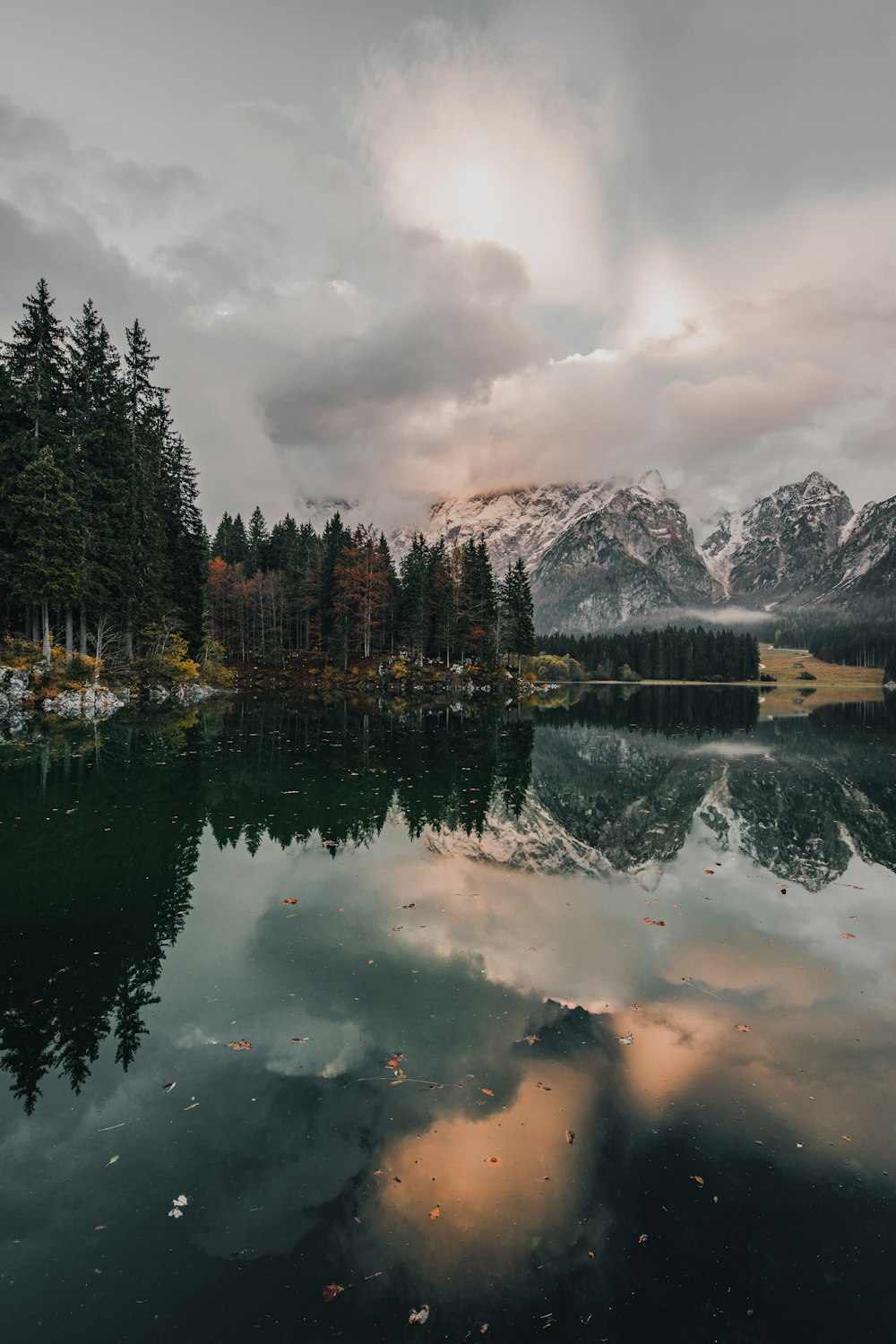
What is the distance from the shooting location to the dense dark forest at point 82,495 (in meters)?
38.9

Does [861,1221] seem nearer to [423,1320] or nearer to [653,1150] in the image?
[653,1150]

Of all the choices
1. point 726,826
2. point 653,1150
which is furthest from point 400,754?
point 653,1150

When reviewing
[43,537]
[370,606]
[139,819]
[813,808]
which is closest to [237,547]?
[370,606]

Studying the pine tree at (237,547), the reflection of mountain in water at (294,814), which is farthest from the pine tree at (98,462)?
the pine tree at (237,547)

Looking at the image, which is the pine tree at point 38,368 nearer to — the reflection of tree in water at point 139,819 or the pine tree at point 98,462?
the pine tree at point 98,462

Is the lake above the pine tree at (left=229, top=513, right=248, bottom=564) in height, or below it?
below

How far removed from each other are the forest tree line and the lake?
64.7 meters

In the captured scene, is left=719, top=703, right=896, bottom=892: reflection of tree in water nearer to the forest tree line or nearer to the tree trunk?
the tree trunk

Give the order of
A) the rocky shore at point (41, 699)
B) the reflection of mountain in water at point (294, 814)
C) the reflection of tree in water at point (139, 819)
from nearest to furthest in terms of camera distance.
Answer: the reflection of tree in water at point (139, 819) → the reflection of mountain in water at point (294, 814) → the rocky shore at point (41, 699)

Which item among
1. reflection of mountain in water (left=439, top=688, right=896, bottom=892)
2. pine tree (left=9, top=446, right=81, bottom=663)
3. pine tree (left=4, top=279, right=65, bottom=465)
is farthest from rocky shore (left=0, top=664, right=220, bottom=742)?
reflection of mountain in water (left=439, top=688, right=896, bottom=892)

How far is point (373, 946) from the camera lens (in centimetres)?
1051

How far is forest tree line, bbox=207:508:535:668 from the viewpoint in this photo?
80.8 meters

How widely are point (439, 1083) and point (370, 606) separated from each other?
245 ft

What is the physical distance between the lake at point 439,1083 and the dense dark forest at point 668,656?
153m
